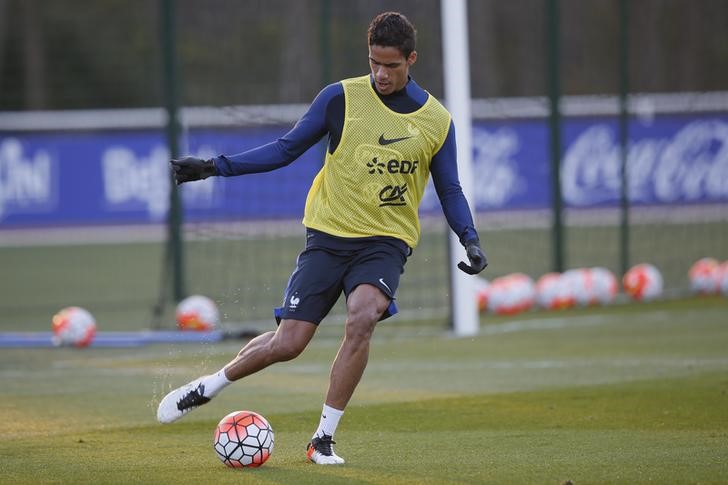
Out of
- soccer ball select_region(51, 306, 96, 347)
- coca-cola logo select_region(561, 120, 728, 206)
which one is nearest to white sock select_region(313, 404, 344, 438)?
soccer ball select_region(51, 306, 96, 347)

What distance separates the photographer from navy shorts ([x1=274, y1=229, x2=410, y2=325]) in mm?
7184

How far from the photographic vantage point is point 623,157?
57.7ft

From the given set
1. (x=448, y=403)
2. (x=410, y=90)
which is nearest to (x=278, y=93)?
(x=448, y=403)

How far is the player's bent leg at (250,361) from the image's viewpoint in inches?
283

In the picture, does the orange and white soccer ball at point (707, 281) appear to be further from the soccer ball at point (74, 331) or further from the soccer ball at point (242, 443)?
the soccer ball at point (242, 443)

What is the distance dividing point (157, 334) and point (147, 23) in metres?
23.5

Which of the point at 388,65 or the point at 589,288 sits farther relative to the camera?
the point at 589,288

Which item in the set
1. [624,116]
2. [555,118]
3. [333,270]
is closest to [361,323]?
[333,270]

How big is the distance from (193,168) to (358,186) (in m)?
0.89

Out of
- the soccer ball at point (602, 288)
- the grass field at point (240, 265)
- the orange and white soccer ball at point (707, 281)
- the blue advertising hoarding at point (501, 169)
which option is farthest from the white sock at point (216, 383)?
the blue advertising hoarding at point (501, 169)

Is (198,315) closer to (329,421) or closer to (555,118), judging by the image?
(555,118)

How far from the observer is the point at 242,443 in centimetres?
691

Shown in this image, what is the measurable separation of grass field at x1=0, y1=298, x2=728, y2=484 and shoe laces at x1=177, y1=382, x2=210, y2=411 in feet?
0.91

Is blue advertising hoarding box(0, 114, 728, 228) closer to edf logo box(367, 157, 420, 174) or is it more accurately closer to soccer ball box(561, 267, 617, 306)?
soccer ball box(561, 267, 617, 306)
